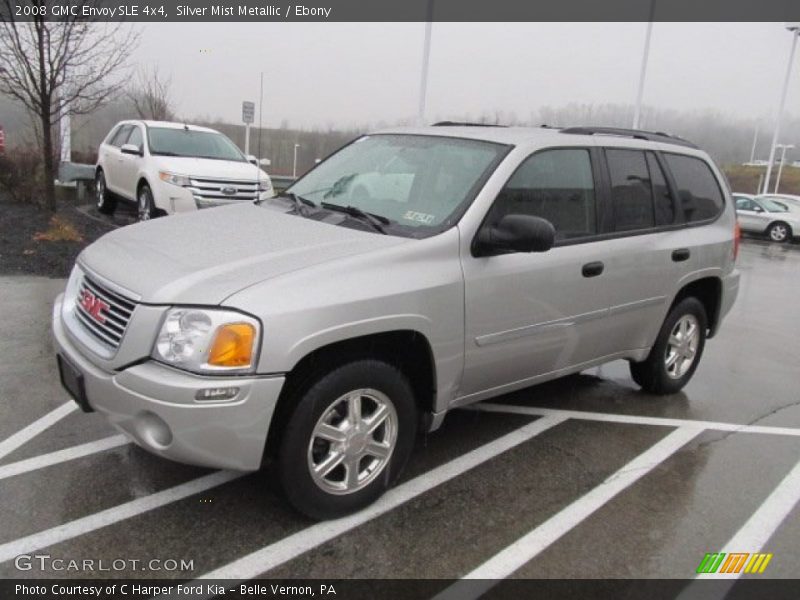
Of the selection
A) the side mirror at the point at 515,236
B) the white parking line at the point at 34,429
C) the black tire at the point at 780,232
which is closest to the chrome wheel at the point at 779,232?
the black tire at the point at 780,232

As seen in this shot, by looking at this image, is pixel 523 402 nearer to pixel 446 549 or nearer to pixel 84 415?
pixel 446 549

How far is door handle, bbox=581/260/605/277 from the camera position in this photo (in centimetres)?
393

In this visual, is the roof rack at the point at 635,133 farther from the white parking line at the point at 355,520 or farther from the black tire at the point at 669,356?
the white parking line at the point at 355,520

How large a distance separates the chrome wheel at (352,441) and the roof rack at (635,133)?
2228 mm

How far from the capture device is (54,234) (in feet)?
28.9

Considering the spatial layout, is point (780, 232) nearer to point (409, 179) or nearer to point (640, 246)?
point (640, 246)

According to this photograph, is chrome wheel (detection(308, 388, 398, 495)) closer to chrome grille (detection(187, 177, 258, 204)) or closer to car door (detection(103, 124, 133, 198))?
chrome grille (detection(187, 177, 258, 204))

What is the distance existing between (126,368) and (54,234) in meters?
7.05

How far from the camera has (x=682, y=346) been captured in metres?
5.09

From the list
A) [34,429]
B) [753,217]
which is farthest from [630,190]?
[753,217]

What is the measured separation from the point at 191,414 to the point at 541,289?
1.97 meters

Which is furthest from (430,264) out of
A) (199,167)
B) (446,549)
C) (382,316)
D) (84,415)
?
(199,167)

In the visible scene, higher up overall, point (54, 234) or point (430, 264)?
point (430, 264)

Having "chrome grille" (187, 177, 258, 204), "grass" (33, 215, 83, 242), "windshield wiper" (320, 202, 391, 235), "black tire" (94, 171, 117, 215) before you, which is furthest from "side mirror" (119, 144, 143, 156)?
"windshield wiper" (320, 202, 391, 235)
